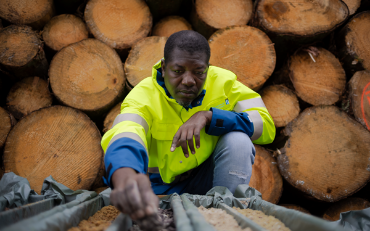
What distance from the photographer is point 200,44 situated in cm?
114

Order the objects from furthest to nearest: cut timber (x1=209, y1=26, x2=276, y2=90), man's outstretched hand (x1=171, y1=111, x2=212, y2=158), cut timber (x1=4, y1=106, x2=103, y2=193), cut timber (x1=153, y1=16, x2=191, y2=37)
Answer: cut timber (x1=153, y1=16, x2=191, y2=37)
cut timber (x1=209, y1=26, x2=276, y2=90)
cut timber (x1=4, y1=106, x2=103, y2=193)
man's outstretched hand (x1=171, y1=111, x2=212, y2=158)

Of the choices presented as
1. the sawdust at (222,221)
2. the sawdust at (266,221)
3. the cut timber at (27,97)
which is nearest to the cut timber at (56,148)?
the cut timber at (27,97)

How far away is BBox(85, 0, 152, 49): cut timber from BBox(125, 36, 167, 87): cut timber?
0.10 metres

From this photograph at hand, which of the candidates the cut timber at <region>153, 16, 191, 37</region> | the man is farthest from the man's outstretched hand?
the cut timber at <region>153, 16, 191, 37</region>

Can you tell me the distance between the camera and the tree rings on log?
5.77ft

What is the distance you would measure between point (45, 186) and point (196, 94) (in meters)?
0.95

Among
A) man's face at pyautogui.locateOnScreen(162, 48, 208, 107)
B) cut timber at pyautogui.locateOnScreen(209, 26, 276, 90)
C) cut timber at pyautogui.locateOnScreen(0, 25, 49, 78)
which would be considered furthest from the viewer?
cut timber at pyautogui.locateOnScreen(209, 26, 276, 90)

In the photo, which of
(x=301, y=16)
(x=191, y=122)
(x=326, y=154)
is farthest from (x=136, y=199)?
(x=301, y=16)

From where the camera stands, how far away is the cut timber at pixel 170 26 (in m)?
2.03

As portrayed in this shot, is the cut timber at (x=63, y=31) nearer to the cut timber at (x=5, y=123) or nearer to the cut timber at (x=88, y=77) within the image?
the cut timber at (x=88, y=77)

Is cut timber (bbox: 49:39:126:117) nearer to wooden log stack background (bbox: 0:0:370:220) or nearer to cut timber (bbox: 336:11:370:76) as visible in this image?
wooden log stack background (bbox: 0:0:370:220)

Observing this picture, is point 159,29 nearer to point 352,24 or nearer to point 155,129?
point 155,129

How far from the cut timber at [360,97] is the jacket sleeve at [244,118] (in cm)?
105

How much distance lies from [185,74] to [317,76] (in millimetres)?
1429
